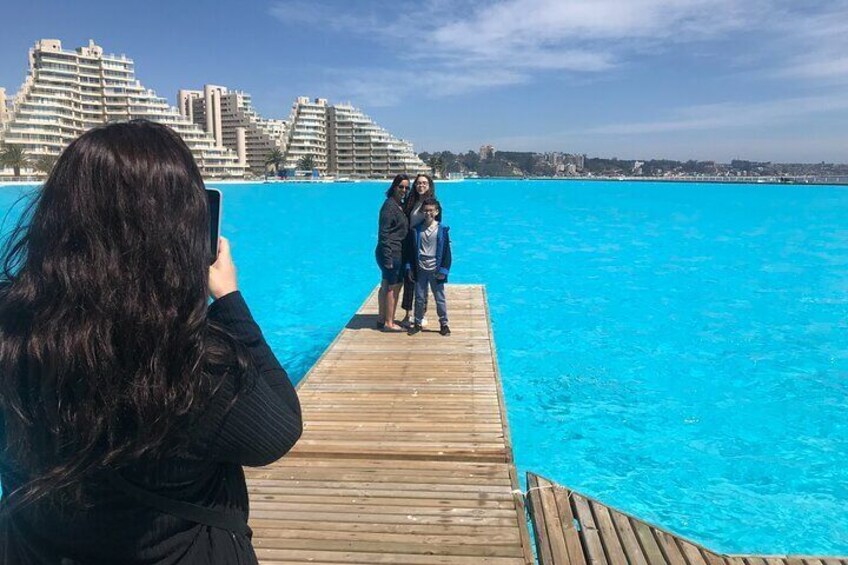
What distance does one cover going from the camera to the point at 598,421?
6.94 m

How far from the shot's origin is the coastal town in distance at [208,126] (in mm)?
87062

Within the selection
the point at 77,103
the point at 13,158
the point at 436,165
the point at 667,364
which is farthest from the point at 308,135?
the point at 667,364

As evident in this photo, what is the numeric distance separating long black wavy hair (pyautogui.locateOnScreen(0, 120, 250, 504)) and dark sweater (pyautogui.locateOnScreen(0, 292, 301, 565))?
0.15ft

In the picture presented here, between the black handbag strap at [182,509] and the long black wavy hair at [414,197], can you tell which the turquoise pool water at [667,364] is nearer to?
the long black wavy hair at [414,197]

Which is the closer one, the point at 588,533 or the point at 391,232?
the point at 588,533

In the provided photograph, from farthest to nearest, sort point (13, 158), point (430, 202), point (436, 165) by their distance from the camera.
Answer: point (436, 165) < point (13, 158) < point (430, 202)

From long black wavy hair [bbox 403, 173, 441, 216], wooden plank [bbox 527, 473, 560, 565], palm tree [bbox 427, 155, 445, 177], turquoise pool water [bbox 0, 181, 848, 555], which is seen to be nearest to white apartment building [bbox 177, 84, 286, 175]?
palm tree [bbox 427, 155, 445, 177]

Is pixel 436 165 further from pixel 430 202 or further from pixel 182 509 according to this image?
pixel 182 509

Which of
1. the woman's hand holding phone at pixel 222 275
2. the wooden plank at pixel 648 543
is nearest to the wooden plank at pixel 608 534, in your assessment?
the wooden plank at pixel 648 543

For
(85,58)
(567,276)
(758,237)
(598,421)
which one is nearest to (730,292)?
(567,276)

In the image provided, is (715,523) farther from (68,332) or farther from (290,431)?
(68,332)

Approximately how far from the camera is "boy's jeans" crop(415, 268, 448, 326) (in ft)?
22.5

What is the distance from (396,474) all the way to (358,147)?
427 feet

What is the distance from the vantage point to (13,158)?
76.5m
